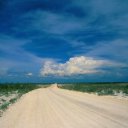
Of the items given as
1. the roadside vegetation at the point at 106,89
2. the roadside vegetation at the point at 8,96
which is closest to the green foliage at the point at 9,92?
the roadside vegetation at the point at 8,96

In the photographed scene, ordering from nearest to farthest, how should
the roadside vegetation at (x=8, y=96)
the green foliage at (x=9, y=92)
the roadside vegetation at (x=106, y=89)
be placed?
the roadside vegetation at (x=8, y=96) < the green foliage at (x=9, y=92) < the roadside vegetation at (x=106, y=89)

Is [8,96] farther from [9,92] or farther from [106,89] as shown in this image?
[106,89]

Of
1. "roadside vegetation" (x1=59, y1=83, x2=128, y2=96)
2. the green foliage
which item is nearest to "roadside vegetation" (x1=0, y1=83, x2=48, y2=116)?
the green foliage

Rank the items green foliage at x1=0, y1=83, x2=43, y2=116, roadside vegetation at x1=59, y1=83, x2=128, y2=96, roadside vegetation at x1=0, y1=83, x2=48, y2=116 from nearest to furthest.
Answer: roadside vegetation at x1=0, y1=83, x2=48, y2=116, green foliage at x1=0, y1=83, x2=43, y2=116, roadside vegetation at x1=59, y1=83, x2=128, y2=96

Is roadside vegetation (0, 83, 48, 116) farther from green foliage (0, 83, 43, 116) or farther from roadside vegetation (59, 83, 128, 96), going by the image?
roadside vegetation (59, 83, 128, 96)

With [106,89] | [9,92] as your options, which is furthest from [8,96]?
[106,89]

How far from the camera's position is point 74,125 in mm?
12789

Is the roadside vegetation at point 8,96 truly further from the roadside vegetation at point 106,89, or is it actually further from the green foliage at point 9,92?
the roadside vegetation at point 106,89

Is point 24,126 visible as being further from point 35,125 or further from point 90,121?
point 90,121

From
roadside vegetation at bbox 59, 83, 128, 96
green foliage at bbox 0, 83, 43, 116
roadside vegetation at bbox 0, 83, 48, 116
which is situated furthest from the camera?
roadside vegetation at bbox 59, 83, 128, 96

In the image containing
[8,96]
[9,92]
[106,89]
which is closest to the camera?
[8,96]

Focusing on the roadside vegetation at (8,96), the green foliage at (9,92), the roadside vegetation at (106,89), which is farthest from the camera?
the roadside vegetation at (106,89)

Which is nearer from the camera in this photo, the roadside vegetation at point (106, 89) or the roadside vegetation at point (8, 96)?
the roadside vegetation at point (8, 96)

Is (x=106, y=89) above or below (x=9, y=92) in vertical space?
above
